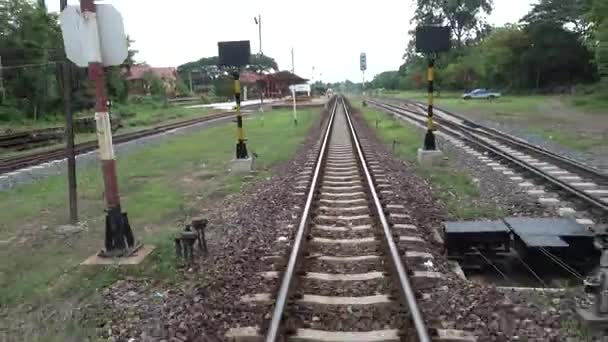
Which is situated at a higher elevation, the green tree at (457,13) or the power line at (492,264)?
the green tree at (457,13)

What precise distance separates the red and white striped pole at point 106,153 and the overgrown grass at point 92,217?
402 mm

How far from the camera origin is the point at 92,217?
868 centimetres

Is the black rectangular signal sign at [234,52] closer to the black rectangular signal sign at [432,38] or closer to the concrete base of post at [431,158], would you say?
the black rectangular signal sign at [432,38]

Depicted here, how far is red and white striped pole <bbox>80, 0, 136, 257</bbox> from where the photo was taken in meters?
5.64

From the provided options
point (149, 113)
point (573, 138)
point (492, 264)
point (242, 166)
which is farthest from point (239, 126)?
point (149, 113)

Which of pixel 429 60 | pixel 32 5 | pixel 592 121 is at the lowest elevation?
pixel 592 121

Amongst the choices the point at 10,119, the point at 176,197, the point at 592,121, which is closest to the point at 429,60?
the point at 176,197

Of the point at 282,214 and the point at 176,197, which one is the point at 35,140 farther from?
the point at 282,214

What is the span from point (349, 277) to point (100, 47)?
3523 millimetres

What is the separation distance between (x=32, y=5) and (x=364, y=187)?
3956cm

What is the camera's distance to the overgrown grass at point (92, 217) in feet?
17.6

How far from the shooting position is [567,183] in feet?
31.9

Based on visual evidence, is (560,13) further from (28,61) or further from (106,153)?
(106,153)

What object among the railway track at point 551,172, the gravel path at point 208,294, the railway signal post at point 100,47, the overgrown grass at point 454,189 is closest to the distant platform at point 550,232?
the overgrown grass at point 454,189
